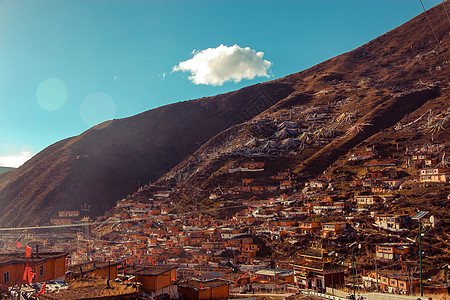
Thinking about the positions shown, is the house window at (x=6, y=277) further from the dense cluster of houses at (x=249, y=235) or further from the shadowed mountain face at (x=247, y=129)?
the shadowed mountain face at (x=247, y=129)

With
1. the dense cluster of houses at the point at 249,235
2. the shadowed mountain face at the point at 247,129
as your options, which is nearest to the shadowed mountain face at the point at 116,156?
the shadowed mountain face at the point at 247,129

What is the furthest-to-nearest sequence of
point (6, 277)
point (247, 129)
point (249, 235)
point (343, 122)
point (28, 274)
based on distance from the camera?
point (247, 129) → point (343, 122) → point (249, 235) → point (6, 277) → point (28, 274)

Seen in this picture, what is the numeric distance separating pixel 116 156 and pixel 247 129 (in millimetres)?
45690

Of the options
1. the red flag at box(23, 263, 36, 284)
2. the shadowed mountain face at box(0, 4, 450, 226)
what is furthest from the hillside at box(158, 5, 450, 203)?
the red flag at box(23, 263, 36, 284)

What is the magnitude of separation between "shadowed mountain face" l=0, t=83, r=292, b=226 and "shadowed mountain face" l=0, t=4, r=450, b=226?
331 mm

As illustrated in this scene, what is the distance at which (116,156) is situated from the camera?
11819 cm

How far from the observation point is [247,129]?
346 ft

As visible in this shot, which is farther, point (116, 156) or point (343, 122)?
→ point (116, 156)

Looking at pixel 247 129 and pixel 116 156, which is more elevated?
pixel 247 129

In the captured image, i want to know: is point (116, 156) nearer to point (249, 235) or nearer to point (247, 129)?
point (247, 129)

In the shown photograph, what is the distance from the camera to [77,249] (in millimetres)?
53844

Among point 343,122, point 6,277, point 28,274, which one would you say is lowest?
point 6,277

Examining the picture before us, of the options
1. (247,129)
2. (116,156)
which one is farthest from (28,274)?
(116,156)

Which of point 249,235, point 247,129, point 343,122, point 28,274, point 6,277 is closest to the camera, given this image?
point 28,274
